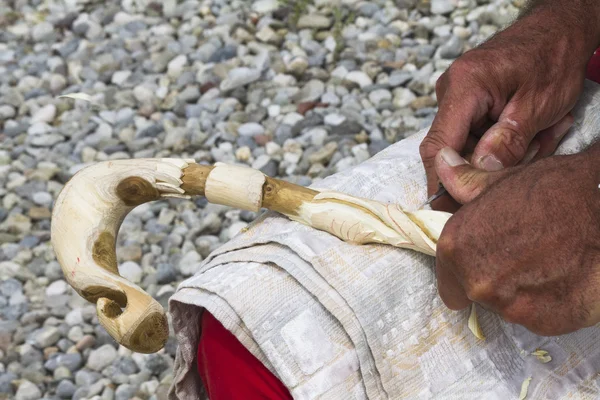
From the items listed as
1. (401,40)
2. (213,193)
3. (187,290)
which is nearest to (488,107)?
(213,193)

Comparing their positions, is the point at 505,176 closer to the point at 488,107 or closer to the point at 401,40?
the point at 488,107

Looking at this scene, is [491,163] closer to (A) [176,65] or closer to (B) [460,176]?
(B) [460,176]

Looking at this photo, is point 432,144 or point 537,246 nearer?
point 537,246

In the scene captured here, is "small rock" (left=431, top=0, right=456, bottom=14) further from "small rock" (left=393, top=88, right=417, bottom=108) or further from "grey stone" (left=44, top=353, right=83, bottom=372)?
"grey stone" (left=44, top=353, right=83, bottom=372)

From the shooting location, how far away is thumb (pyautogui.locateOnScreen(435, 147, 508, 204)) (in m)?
1.33

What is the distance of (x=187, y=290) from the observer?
1.33 meters

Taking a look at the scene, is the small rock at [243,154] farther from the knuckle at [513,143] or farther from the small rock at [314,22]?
the knuckle at [513,143]

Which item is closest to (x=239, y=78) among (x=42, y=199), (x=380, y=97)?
(x=380, y=97)

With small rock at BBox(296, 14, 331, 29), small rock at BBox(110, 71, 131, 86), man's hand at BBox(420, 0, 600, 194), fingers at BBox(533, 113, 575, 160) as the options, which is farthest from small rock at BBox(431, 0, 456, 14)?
fingers at BBox(533, 113, 575, 160)

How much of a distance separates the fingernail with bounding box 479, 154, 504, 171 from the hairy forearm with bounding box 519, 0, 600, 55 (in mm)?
323

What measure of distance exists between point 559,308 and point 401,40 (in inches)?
79.1

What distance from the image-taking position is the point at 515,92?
1521 mm

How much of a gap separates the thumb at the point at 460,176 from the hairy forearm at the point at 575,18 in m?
0.39

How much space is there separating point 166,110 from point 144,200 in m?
1.53
